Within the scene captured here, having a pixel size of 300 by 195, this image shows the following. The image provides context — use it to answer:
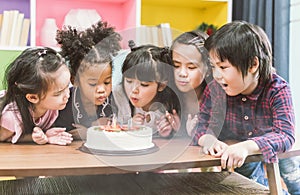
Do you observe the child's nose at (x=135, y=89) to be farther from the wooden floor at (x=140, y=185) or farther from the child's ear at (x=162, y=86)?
the wooden floor at (x=140, y=185)

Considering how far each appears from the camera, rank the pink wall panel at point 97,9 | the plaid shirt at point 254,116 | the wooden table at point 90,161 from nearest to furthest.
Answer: the wooden table at point 90,161 < the plaid shirt at point 254,116 < the pink wall panel at point 97,9

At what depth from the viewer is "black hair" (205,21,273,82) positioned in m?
1.12

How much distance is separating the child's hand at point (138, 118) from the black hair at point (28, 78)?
244 mm

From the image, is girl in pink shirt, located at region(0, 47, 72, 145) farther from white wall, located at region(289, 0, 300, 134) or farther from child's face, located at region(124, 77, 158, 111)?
white wall, located at region(289, 0, 300, 134)

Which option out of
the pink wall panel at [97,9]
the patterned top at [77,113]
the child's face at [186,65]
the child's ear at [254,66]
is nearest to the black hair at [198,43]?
the child's face at [186,65]

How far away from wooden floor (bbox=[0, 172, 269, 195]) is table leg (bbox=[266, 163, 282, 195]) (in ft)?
0.11

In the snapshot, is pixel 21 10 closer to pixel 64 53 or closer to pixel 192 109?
pixel 64 53

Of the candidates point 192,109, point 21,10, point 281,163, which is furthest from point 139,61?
point 21,10

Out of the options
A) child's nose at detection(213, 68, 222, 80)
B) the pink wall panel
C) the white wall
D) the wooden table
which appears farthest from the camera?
the pink wall panel

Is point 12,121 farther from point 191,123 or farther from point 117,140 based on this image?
point 191,123

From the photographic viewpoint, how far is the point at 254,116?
1.23m

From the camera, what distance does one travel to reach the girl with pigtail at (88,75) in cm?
110

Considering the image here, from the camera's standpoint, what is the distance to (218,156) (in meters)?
0.96

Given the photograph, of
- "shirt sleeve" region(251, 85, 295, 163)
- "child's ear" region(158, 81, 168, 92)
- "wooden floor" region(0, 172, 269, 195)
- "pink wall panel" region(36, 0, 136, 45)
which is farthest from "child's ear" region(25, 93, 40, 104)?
"pink wall panel" region(36, 0, 136, 45)
